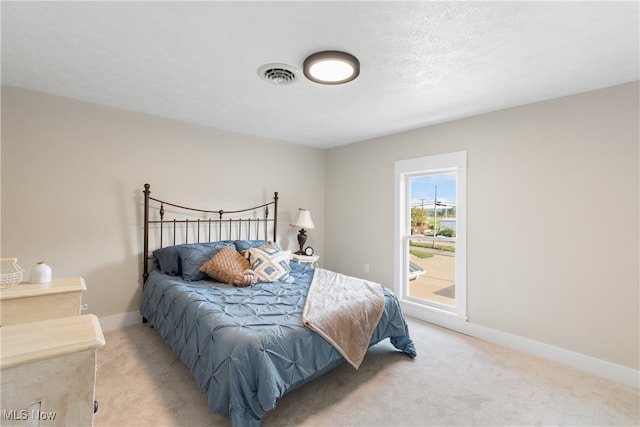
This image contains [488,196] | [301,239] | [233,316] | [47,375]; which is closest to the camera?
[47,375]

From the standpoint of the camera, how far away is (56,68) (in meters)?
2.16

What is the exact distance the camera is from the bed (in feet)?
5.29

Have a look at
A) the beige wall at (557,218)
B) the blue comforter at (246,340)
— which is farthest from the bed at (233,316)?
the beige wall at (557,218)

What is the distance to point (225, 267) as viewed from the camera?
2.88 meters

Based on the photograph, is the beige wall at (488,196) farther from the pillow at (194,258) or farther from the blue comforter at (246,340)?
the blue comforter at (246,340)

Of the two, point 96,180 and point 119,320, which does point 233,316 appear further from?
point 96,180

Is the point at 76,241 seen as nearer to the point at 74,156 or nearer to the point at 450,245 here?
the point at 74,156

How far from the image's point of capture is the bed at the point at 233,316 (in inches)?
63.5

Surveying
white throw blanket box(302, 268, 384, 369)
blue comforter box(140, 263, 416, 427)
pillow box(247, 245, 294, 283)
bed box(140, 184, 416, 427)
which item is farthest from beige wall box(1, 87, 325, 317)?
→ white throw blanket box(302, 268, 384, 369)

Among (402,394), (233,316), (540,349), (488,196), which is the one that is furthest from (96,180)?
(540,349)

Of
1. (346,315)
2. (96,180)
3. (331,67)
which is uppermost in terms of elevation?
(331,67)

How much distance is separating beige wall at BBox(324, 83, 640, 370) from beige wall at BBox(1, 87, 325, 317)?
2.73m

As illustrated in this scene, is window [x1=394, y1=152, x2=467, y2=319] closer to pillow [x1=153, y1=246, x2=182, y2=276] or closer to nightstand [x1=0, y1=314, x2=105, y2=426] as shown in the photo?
pillow [x1=153, y1=246, x2=182, y2=276]

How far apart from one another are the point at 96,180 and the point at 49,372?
273 cm
